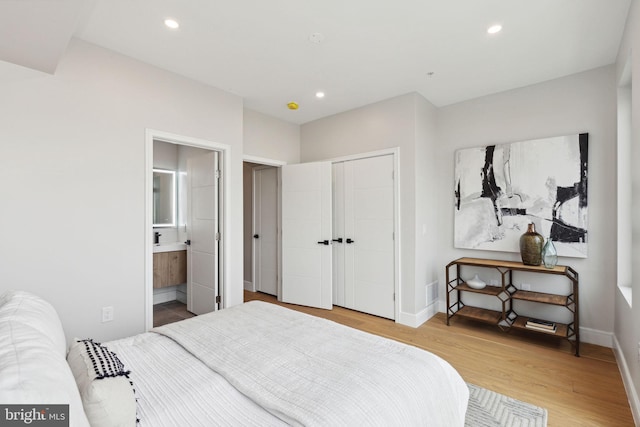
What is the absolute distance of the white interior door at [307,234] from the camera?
4082mm

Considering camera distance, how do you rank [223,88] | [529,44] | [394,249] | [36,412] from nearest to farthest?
[36,412], [529,44], [223,88], [394,249]

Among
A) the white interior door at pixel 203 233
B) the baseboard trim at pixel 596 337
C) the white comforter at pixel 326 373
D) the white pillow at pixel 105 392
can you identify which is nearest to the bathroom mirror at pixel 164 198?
the white interior door at pixel 203 233

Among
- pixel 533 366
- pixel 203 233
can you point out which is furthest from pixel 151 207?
pixel 533 366

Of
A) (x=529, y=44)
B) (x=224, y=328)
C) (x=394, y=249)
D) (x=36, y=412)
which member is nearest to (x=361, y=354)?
(x=224, y=328)

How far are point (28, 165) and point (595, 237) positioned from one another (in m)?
4.92

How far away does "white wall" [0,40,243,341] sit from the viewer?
216cm

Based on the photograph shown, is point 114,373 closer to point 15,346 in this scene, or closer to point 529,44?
point 15,346

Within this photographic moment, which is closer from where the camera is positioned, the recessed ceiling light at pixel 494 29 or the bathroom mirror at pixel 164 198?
the recessed ceiling light at pixel 494 29

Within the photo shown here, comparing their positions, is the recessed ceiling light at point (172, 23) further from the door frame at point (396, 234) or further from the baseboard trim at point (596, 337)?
the baseboard trim at point (596, 337)

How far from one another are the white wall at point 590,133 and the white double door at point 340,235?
4.30 ft

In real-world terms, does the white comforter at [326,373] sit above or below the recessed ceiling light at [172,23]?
below

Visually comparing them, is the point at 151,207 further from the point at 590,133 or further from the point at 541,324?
the point at 590,133

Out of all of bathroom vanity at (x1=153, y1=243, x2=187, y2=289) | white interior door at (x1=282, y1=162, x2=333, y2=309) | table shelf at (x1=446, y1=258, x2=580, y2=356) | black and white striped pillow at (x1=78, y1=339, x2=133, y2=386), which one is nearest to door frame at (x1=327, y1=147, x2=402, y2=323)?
table shelf at (x1=446, y1=258, x2=580, y2=356)

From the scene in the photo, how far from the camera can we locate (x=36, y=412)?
71cm
